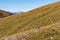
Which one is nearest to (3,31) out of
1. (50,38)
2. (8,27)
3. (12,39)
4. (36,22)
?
(8,27)

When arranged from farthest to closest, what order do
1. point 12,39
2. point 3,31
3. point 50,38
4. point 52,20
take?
1. point 3,31
2. point 52,20
3. point 12,39
4. point 50,38

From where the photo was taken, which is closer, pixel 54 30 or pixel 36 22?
pixel 54 30

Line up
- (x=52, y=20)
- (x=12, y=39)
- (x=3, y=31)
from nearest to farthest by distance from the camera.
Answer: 1. (x=12, y=39)
2. (x=52, y=20)
3. (x=3, y=31)

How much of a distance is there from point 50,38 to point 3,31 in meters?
38.9

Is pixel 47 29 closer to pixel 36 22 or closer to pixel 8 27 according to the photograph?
pixel 36 22

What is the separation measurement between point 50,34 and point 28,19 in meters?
38.2

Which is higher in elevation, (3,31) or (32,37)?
(32,37)

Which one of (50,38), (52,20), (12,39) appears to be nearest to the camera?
(50,38)

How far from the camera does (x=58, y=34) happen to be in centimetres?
3847

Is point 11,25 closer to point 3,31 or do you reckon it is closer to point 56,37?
point 3,31

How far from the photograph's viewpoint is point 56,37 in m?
36.7

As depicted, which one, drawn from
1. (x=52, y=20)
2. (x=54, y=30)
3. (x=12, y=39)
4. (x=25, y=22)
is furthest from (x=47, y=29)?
(x=25, y=22)

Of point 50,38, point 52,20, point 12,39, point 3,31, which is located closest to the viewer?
point 50,38

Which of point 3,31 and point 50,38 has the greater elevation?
point 50,38
